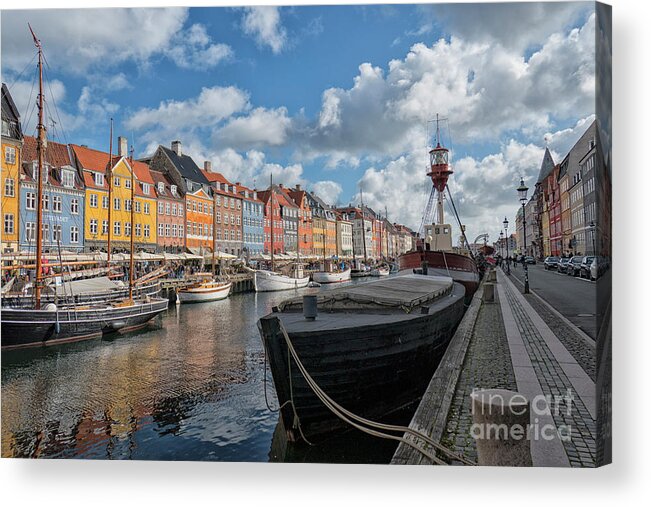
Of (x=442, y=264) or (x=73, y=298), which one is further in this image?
(x=73, y=298)

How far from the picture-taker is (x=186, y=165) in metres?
7.45

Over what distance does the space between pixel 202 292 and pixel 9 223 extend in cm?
1934

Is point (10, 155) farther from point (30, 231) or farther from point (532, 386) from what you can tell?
point (532, 386)

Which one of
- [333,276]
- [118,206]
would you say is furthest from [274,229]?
[333,276]

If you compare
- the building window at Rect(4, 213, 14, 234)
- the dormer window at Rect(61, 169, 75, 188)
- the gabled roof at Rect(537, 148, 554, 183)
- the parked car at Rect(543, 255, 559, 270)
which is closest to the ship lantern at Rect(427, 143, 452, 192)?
the gabled roof at Rect(537, 148, 554, 183)

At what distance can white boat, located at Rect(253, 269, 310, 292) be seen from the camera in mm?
29109

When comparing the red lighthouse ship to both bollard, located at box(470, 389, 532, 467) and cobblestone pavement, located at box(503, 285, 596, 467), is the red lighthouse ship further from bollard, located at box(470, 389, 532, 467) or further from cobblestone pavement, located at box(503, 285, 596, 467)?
bollard, located at box(470, 389, 532, 467)

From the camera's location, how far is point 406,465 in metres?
3.89

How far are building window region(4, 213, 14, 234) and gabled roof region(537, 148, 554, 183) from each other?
309 inches

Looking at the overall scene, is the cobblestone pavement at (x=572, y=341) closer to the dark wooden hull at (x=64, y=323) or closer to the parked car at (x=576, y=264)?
the parked car at (x=576, y=264)

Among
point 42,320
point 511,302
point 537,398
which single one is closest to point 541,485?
point 537,398

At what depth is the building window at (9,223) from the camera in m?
6.97

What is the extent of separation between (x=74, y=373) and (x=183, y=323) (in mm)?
8165

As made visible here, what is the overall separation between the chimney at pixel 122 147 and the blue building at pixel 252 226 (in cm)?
318
